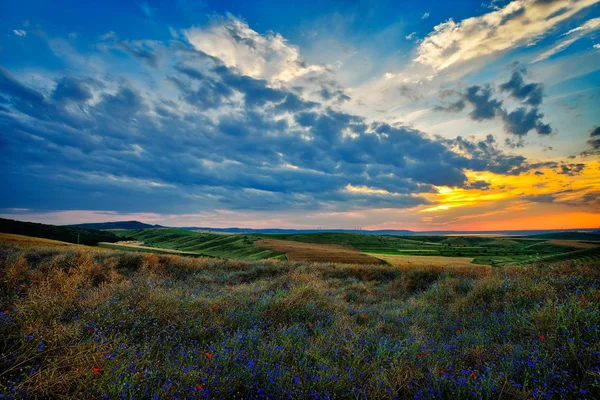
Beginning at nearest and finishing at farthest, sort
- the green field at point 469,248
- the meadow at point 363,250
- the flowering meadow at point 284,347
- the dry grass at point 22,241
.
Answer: the flowering meadow at point 284,347, the dry grass at point 22,241, the meadow at point 363,250, the green field at point 469,248

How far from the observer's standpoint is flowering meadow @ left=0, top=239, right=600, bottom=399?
3582 mm

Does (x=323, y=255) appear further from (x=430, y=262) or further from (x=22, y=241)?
(x=22, y=241)

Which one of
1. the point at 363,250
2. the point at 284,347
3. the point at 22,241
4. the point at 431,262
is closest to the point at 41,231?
the point at 22,241

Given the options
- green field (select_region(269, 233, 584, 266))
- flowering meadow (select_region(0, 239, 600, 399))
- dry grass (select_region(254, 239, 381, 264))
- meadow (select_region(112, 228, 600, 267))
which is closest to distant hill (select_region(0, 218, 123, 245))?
meadow (select_region(112, 228, 600, 267))

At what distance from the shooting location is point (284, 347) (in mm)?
4863

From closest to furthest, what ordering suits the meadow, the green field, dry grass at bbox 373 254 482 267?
dry grass at bbox 373 254 482 267
the meadow
the green field

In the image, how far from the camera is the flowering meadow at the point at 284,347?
358cm

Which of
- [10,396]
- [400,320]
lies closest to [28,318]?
[10,396]

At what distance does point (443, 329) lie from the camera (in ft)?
24.2

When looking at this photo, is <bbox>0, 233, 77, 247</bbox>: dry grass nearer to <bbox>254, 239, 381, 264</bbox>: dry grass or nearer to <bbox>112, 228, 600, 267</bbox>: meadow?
<bbox>112, 228, 600, 267</bbox>: meadow

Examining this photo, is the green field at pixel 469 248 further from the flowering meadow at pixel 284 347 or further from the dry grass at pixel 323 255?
the flowering meadow at pixel 284 347

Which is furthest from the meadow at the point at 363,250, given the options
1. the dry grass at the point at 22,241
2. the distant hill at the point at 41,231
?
the dry grass at the point at 22,241

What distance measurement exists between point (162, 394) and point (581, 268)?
1559cm

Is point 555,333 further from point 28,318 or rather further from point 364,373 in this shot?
point 28,318
